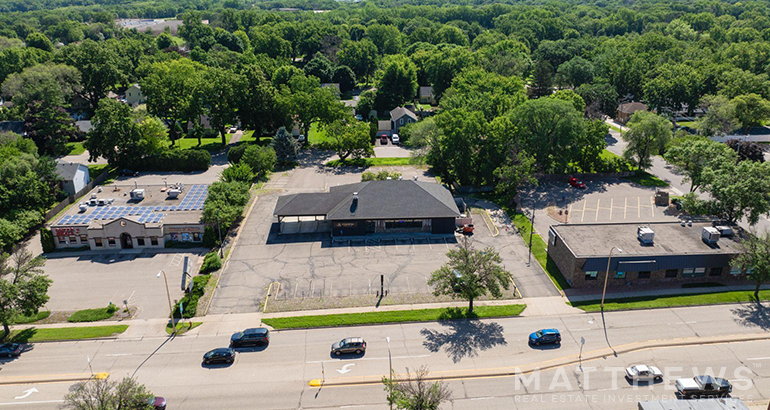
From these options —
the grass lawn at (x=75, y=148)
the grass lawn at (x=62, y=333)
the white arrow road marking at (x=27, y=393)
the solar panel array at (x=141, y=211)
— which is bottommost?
the white arrow road marking at (x=27, y=393)

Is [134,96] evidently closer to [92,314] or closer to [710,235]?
[92,314]

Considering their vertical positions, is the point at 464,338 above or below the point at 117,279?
above

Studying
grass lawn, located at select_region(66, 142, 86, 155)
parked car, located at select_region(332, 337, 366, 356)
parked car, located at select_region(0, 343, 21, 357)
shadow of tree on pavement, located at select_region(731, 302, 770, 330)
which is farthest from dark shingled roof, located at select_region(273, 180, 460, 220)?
grass lawn, located at select_region(66, 142, 86, 155)

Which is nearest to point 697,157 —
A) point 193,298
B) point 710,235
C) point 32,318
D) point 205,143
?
point 710,235

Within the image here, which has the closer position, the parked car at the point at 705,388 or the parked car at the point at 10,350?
the parked car at the point at 705,388

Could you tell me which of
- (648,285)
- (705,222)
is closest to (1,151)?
(648,285)

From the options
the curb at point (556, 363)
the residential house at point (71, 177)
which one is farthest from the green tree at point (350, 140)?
the curb at point (556, 363)

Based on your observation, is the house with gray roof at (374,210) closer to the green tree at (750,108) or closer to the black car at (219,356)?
the black car at (219,356)

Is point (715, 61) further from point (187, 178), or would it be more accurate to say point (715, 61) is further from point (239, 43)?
point (239, 43)

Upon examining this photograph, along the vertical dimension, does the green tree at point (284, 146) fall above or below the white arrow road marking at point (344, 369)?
above
